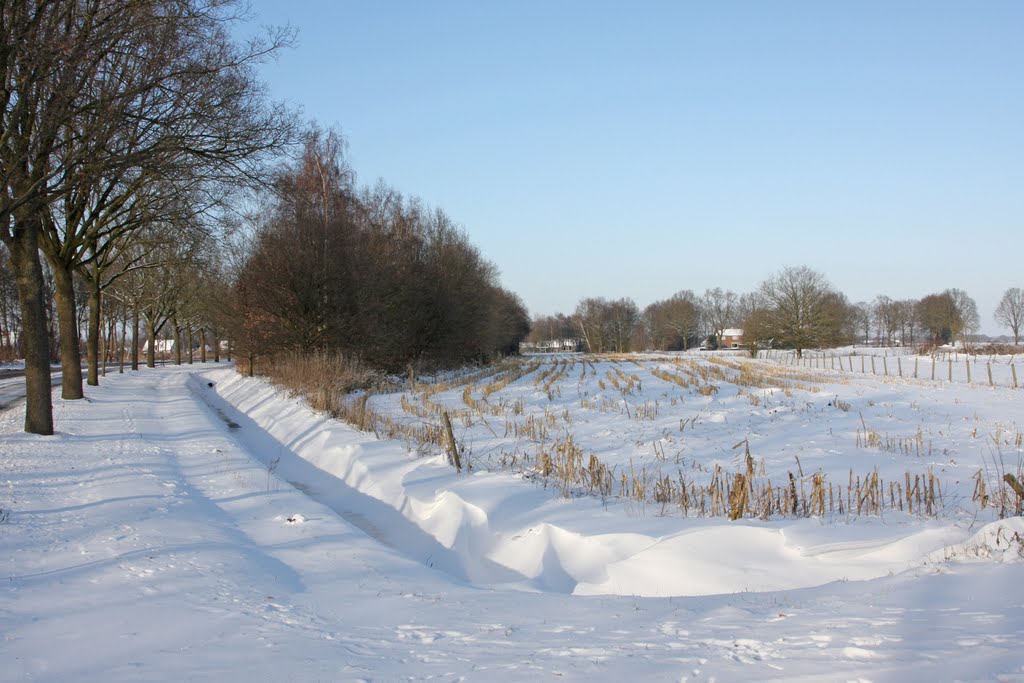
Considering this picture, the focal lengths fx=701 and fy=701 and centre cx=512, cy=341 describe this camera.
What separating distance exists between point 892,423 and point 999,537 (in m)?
11.4

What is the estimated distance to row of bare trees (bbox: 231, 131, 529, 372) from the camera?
26766 millimetres

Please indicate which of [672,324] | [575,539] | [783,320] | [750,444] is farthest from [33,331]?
[672,324]

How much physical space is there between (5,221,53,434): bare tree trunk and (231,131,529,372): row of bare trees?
8314 millimetres

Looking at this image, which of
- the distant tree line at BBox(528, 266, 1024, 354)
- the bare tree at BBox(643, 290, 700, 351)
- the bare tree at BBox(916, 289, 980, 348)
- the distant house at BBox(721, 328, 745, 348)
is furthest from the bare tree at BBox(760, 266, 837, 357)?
the distant house at BBox(721, 328, 745, 348)

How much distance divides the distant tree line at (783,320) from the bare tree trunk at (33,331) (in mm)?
61278

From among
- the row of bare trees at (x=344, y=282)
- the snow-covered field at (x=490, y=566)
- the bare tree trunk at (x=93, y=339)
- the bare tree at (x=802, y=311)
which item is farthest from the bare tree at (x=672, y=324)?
the snow-covered field at (x=490, y=566)

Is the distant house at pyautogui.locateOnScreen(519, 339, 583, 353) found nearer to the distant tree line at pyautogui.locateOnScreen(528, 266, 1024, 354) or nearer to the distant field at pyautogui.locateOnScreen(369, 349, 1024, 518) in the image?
the distant tree line at pyautogui.locateOnScreen(528, 266, 1024, 354)

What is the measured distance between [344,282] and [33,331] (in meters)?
14.5

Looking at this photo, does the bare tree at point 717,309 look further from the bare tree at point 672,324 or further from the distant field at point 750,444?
the distant field at point 750,444

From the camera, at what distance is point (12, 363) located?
47844 mm

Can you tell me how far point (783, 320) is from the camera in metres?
64.6

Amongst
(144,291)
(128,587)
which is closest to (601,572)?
(128,587)

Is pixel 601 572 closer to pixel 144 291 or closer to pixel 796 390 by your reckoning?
pixel 796 390

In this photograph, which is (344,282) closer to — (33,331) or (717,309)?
(33,331)
